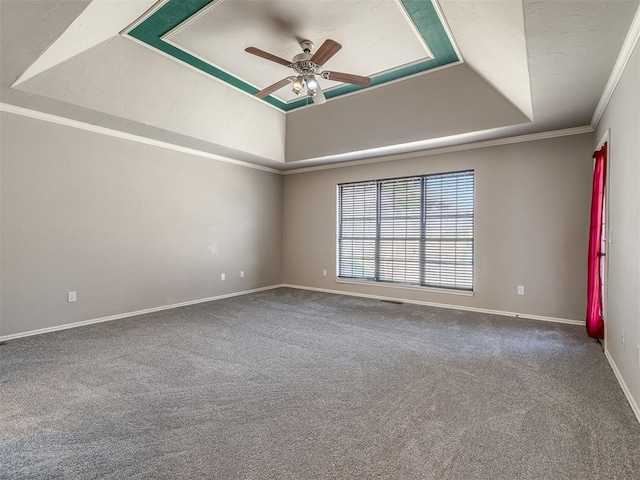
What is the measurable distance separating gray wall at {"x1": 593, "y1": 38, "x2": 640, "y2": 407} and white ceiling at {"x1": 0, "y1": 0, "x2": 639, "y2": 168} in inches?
12.5

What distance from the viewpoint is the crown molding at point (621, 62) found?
2059 mm

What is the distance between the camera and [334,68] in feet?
13.6

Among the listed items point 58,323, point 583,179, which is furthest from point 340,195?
point 58,323

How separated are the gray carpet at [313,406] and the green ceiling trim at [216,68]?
3.28 meters

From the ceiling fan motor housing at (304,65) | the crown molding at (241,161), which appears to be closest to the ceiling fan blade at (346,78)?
the ceiling fan motor housing at (304,65)

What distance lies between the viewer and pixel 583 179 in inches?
164

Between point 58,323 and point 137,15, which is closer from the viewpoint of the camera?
point 137,15

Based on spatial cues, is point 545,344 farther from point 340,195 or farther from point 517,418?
point 340,195

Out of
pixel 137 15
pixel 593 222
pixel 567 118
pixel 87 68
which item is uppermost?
pixel 137 15

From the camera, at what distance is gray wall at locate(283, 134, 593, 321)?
4.21m

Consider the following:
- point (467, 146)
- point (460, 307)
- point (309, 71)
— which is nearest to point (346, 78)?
point (309, 71)

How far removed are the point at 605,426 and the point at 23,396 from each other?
3877 mm

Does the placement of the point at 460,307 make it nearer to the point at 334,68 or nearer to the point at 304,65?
the point at 334,68

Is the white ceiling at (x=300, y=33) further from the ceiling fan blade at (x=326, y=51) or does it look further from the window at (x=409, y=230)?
the window at (x=409, y=230)
